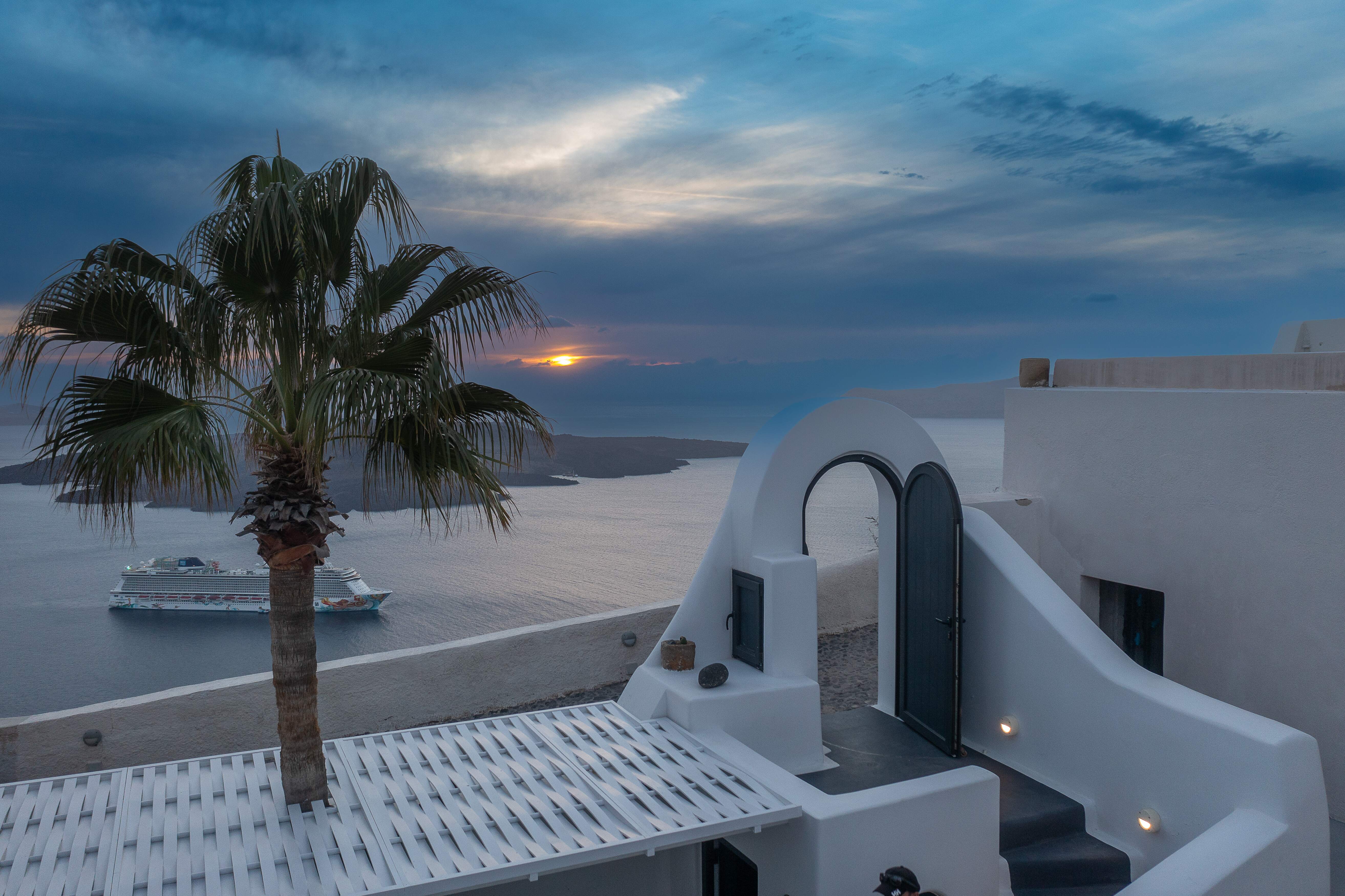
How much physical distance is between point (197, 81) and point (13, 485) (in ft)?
129

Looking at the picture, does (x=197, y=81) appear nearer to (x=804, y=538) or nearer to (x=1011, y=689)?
(x=804, y=538)

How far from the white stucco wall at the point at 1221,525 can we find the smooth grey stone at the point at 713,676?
450 centimetres

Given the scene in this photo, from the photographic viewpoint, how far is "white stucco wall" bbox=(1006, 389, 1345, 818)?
697 centimetres

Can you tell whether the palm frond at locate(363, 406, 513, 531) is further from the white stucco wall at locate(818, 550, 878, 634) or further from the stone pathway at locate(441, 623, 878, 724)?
the white stucco wall at locate(818, 550, 878, 634)

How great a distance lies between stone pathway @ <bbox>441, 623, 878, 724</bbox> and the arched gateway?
5.79 feet

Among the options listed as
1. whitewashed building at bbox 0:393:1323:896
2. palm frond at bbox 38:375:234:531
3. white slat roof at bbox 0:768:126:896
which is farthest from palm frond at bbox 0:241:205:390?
whitewashed building at bbox 0:393:1323:896

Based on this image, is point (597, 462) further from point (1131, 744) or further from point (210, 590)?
point (1131, 744)

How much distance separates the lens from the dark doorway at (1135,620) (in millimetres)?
8805

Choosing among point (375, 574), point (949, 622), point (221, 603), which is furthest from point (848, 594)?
point (375, 574)

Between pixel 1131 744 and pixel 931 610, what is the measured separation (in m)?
1.88

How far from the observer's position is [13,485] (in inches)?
1694

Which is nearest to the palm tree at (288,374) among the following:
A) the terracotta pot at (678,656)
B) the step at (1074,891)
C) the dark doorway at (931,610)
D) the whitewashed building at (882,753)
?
the whitewashed building at (882,753)

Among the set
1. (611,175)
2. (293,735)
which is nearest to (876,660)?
(293,735)

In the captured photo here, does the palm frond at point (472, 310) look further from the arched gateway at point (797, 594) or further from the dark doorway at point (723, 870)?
the dark doorway at point (723, 870)
